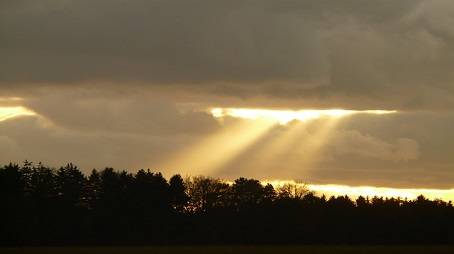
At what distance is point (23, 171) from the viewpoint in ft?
538

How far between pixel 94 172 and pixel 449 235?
6061 cm

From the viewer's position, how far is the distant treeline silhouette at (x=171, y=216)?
14438cm

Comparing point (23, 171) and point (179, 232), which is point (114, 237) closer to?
point (179, 232)

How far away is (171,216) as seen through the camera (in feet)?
520

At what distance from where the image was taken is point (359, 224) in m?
150

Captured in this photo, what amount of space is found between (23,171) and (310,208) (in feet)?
157

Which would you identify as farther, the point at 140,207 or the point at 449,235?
the point at 140,207

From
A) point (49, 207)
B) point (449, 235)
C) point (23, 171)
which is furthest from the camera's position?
point (23, 171)

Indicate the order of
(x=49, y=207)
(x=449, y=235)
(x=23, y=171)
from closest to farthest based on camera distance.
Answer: (x=449, y=235)
(x=49, y=207)
(x=23, y=171)

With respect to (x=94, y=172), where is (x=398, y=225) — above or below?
below

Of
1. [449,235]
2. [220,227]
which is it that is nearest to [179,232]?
[220,227]

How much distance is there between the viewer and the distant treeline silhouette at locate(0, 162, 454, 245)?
14438 centimetres

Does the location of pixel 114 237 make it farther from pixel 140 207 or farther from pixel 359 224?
pixel 359 224

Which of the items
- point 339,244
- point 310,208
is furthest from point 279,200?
point 339,244
